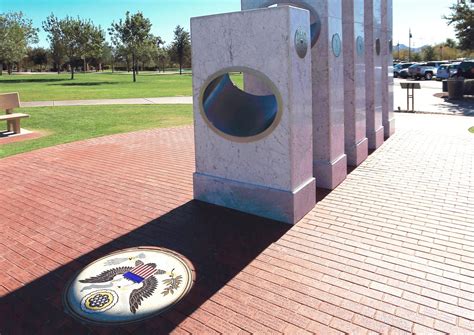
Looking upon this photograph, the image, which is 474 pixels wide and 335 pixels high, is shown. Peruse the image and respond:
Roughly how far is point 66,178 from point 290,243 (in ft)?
16.3

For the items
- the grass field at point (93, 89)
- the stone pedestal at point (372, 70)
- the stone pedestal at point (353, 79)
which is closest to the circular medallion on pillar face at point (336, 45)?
the stone pedestal at point (353, 79)

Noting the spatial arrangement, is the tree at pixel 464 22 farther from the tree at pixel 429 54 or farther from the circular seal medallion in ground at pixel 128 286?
the tree at pixel 429 54

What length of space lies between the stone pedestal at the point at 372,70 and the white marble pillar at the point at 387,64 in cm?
87

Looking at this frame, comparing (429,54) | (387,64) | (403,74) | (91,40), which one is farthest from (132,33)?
(429,54)

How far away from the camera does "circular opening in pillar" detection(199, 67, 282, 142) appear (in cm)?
558

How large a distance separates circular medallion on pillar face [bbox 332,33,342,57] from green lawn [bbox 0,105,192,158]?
8094mm

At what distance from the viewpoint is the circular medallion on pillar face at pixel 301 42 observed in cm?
520

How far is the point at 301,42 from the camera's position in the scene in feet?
17.5

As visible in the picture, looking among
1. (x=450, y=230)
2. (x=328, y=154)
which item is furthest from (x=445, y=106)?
(x=450, y=230)

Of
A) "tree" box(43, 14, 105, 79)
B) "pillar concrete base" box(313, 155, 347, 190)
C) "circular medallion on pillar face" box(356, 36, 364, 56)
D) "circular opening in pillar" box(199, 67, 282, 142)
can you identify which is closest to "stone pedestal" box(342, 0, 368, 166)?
"circular medallion on pillar face" box(356, 36, 364, 56)

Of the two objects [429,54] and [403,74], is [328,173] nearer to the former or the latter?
[403,74]

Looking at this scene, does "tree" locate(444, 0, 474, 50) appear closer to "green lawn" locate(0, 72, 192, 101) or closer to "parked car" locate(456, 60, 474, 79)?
"parked car" locate(456, 60, 474, 79)

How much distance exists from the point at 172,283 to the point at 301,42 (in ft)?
11.0

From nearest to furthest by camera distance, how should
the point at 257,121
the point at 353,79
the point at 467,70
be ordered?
1. the point at 257,121
2. the point at 353,79
3. the point at 467,70
